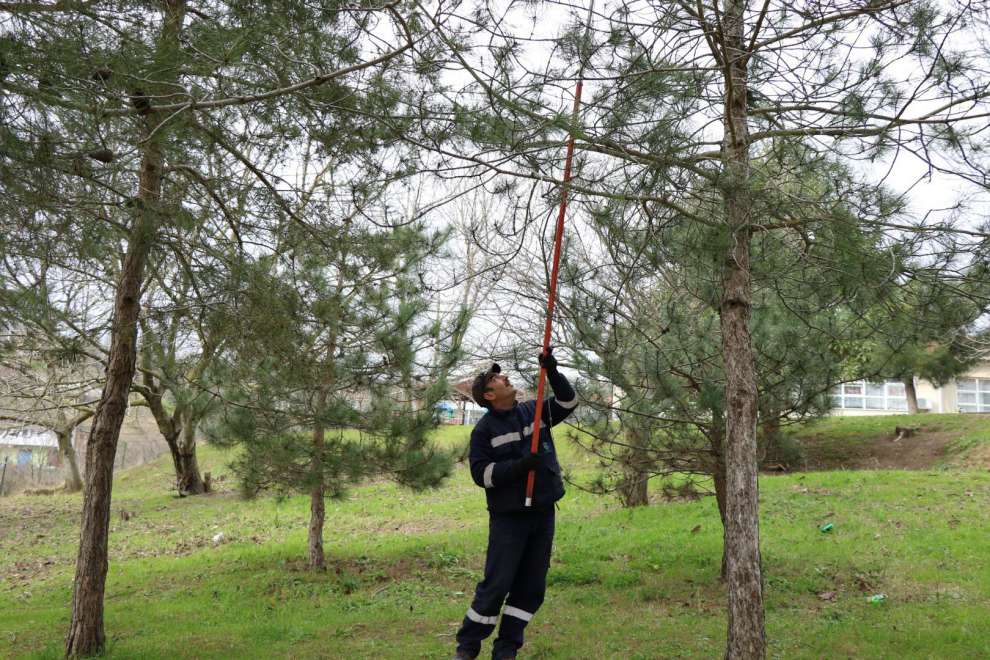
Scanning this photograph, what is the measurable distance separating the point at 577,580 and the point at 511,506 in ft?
12.9

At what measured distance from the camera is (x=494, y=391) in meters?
4.50

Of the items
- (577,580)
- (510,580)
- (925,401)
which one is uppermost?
(925,401)

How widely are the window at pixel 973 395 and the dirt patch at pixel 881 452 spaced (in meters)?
10.5

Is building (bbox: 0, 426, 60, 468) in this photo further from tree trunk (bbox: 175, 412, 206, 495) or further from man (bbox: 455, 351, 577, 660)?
man (bbox: 455, 351, 577, 660)

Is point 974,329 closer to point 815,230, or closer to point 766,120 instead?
point 815,230

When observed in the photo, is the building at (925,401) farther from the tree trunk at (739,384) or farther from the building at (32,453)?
the building at (32,453)

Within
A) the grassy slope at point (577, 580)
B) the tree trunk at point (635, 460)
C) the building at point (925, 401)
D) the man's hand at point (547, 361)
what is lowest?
the grassy slope at point (577, 580)

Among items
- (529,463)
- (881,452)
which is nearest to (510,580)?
(529,463)

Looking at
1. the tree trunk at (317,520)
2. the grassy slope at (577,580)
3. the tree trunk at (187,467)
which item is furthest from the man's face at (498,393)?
the tree trunk at (187,467)

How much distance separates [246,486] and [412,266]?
3.19m

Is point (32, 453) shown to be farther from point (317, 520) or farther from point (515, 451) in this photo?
point (515, 451)

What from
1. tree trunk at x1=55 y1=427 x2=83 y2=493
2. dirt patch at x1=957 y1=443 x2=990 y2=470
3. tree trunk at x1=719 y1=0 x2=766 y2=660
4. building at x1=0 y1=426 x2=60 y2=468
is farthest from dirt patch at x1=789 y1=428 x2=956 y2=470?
building at x1=0 y1=426 x2=60 y2=468

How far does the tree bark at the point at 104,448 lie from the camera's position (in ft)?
17.9

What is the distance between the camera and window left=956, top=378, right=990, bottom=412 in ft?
80.2
